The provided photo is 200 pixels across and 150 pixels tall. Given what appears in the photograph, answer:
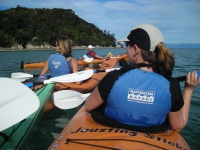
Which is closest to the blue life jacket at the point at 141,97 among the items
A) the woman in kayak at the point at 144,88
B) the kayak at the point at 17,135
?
the woman in kayak at the point at 144,88

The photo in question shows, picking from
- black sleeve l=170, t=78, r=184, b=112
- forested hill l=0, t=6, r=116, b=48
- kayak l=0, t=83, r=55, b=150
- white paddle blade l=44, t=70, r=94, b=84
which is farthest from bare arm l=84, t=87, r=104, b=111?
forested hill l=0, t=6, r=116, b=48

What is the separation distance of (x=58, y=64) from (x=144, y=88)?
3.51 m

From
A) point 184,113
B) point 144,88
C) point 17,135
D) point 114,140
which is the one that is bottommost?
A: point 17,135

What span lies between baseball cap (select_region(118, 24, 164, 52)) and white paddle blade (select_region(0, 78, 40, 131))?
3.40ft

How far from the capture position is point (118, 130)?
1918mm

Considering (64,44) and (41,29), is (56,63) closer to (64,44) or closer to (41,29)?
(64,44)

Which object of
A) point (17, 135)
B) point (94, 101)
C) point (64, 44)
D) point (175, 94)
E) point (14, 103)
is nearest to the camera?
point (175, 94)

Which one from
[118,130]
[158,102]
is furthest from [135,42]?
[118,130]

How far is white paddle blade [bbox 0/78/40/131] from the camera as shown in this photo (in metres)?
1.83

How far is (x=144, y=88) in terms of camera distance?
1819 millimetres

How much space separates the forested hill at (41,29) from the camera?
243 feet

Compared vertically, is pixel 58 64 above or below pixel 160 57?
below

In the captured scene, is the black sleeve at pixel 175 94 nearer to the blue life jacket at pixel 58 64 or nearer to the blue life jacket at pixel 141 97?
the blue life jacket at pixel 141 97

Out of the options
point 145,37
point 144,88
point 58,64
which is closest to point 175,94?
point 144,88
